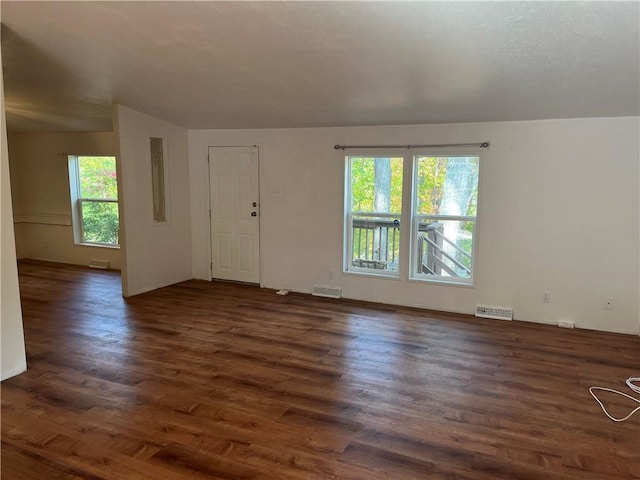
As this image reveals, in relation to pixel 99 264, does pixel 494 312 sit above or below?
below

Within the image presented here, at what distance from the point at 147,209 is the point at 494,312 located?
4.32 meters

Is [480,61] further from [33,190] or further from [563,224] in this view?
[33,190]

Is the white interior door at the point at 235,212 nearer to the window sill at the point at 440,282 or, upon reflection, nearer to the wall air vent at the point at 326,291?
the wall air vent at the point at 326,291

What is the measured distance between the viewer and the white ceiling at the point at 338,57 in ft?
8.77

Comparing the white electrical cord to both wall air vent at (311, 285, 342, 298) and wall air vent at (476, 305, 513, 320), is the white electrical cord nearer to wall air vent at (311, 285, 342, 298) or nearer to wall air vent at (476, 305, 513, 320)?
wall air vent at (476, 305, 513, 320)

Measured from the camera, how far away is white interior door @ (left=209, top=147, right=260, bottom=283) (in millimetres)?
5902

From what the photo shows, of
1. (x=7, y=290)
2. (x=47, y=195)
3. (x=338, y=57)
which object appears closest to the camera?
(x=7, y=290)

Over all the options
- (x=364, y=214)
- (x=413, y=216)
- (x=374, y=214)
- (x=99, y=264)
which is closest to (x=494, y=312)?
(x=413, y=216)

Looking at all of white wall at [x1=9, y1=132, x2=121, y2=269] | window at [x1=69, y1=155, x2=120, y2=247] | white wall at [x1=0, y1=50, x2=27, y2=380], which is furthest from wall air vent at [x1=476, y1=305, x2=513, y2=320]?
window at [x1=69, y1=155, x2=120, y2=247]

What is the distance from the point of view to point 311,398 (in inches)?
117

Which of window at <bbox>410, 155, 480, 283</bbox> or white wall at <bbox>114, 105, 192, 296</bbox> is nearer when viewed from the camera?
window at <bbox>410, 155, 480, 283</bbox>

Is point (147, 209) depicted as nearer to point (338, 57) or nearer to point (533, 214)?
point (338, 57)

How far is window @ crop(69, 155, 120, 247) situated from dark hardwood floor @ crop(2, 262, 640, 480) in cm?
247

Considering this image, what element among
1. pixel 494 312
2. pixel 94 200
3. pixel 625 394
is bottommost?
pixel 625 394
